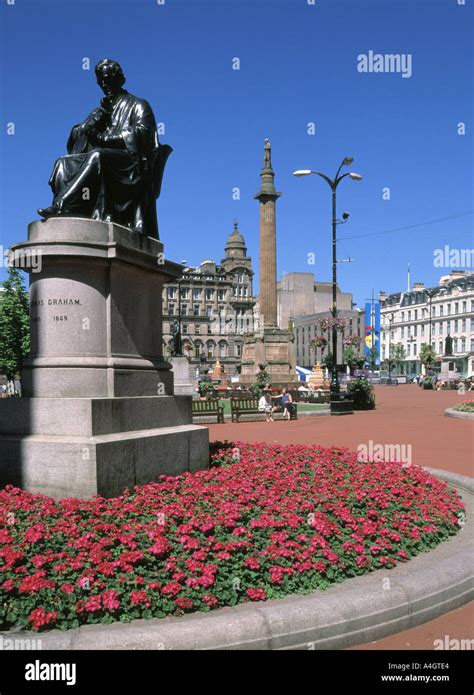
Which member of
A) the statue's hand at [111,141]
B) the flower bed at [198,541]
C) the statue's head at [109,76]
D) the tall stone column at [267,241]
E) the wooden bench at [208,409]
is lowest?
the wooden bench at [208,409]

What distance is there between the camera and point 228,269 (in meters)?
123

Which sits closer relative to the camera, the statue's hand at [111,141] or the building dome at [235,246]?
the statue's hand at [111,141]

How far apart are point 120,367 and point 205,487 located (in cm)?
164

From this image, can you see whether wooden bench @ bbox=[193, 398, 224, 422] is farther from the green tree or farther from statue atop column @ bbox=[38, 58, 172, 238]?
the green tree

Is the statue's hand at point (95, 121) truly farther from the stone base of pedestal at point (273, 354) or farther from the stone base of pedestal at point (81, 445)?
the stone base of pedestal at point (273, 354)

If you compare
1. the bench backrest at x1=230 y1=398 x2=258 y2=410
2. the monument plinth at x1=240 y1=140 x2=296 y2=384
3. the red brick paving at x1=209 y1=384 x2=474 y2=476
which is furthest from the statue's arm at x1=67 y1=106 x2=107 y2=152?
the monument plinth at x1=240 y1=140 x2=296 y2=384

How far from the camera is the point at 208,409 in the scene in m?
22.3

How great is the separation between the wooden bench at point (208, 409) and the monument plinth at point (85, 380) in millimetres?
14553

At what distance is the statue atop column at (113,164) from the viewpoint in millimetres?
7059

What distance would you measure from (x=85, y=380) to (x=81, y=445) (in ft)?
3.09

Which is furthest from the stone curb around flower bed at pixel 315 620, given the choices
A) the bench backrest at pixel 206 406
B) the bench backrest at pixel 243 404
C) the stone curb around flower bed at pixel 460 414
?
the bench backrest at pixel 243 404

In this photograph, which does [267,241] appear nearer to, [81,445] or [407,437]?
[407,437]

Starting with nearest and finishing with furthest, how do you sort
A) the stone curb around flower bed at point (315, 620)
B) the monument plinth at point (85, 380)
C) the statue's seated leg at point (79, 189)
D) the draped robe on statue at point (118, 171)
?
the stone curb around flower bed at point (315, 620) → the monument plinth at point (85, 380) → the statue's seated leg at point (79, 189) → the draped robe on statue at point (118, 171)
